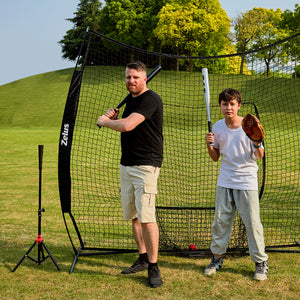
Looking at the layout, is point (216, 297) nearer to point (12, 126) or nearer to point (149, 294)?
point (149, 294)

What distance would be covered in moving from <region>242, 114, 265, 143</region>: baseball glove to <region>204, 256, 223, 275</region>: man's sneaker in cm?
122

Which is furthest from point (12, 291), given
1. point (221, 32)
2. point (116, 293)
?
point (221, 32)

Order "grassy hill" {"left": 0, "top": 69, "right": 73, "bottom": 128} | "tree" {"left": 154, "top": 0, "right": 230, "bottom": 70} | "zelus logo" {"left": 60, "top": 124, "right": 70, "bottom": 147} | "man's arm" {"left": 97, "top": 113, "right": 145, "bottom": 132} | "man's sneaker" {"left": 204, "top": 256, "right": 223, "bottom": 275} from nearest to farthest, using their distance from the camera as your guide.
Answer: "man's arm" {"left": 97, "top": 113, "right": 145, "bottom": 132} < "man's sneaker" {"left": 204, "top": 256, "right": 223, "bottom": 275} < "zelus logo" {"left": 60, "top": 124, "right": 70, "bottom": 147} < "grassy hill" {"left": 0, "top": 69, "right": 73, "bottom": 128} < "tree" {"left": 154, "top": 0, "right": 230, "bottom": 70}

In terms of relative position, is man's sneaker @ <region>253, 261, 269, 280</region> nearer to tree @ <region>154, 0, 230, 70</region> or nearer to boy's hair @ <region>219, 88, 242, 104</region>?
A: boy's hair @ <region>219, 88, 242, 104</region>

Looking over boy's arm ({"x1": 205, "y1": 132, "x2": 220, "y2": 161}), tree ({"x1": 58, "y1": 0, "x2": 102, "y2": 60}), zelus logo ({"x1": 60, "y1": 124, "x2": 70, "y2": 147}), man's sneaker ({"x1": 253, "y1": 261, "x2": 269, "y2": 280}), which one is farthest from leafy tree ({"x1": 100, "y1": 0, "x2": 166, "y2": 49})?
man's sneaker ({"x1": 253, "y1": 261, "x2": 269, "y2": 280})

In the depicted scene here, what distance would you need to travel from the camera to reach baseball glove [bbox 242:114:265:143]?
3.16 metres

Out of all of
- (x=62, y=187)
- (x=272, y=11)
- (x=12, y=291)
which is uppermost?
(x=272, y=11)

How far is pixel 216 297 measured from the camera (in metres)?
3.12

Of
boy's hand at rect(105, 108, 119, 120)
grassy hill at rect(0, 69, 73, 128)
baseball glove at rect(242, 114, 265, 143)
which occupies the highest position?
grassy hill at rect(0, 69, 73, 128)

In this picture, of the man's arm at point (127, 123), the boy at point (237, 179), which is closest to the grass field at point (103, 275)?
the boy at point (237, 179)

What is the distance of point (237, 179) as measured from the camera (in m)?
3.45

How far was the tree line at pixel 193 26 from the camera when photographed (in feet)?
127

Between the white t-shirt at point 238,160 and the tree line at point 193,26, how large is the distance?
32782 mm

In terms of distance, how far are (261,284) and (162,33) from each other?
3427 cm
